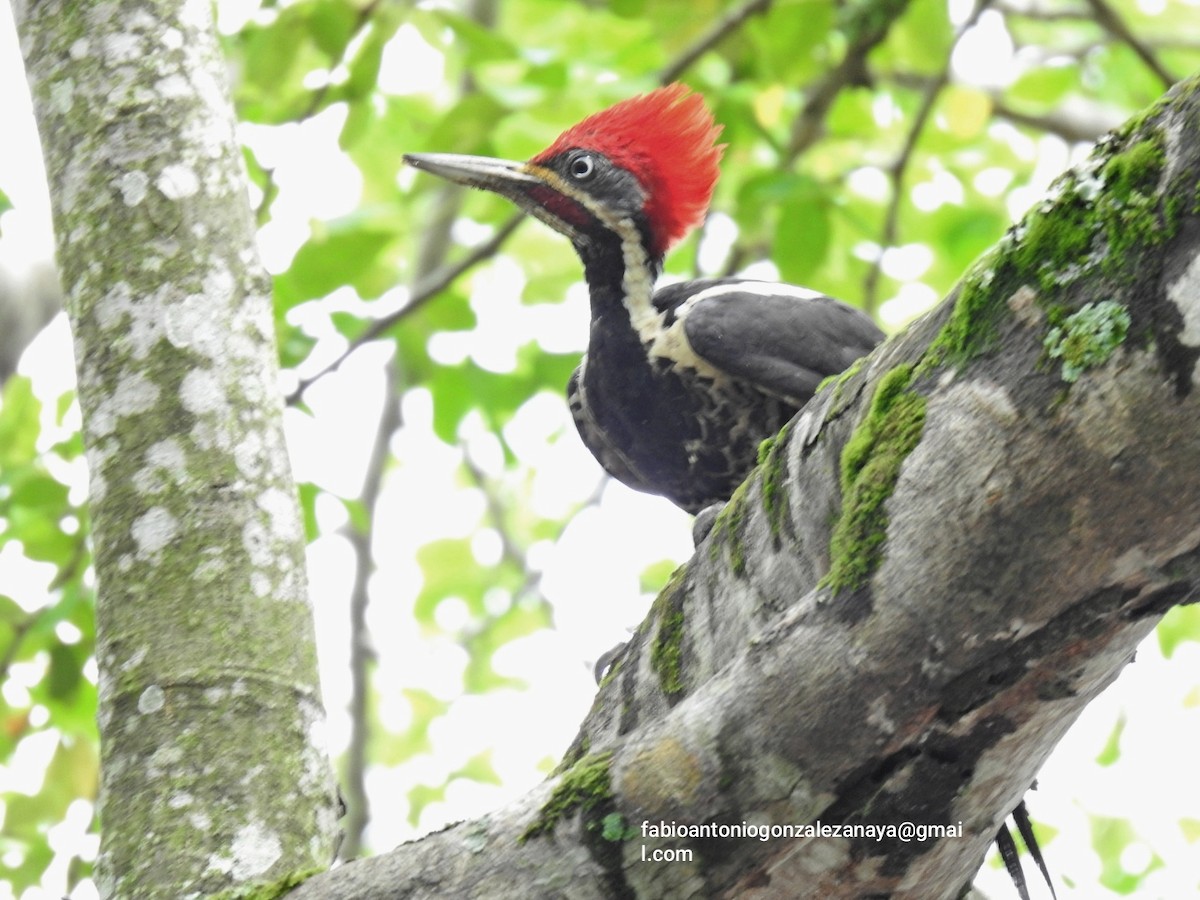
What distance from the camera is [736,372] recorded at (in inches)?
114

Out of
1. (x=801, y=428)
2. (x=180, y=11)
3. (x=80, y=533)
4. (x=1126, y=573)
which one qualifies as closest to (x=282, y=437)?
(x=180, y=11)

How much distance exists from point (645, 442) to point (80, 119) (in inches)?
50.9

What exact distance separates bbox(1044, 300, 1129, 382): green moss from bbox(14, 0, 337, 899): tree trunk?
1.23 m

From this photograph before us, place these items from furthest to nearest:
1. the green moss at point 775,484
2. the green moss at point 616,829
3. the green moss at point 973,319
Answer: the green moss at point 775,484 → the green moss at point 616,829 → the green moss at point 973,319

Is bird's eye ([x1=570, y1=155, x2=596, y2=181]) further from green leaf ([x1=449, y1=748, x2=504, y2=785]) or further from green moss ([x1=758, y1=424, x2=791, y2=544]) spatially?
green leaf ([x1=449, y1=748, x2=504, y2=785])

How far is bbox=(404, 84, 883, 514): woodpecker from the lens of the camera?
2.93 metres

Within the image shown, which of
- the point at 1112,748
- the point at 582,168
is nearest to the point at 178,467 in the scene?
the point at 582,168

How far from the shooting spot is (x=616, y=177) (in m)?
3.37

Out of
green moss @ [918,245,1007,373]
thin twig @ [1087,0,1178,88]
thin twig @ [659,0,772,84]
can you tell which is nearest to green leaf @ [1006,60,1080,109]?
thin twig @ [1087,0,1178,88]

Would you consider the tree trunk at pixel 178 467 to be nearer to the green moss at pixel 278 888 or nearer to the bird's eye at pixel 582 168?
the green moss at pixel 278 888

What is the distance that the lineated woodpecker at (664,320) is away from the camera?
293 centimetres

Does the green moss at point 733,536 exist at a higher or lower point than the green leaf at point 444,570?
lower

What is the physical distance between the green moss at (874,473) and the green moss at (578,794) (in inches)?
12.1

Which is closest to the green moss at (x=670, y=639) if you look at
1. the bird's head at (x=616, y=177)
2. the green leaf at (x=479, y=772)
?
the bird's head at (x=616, y=177)
